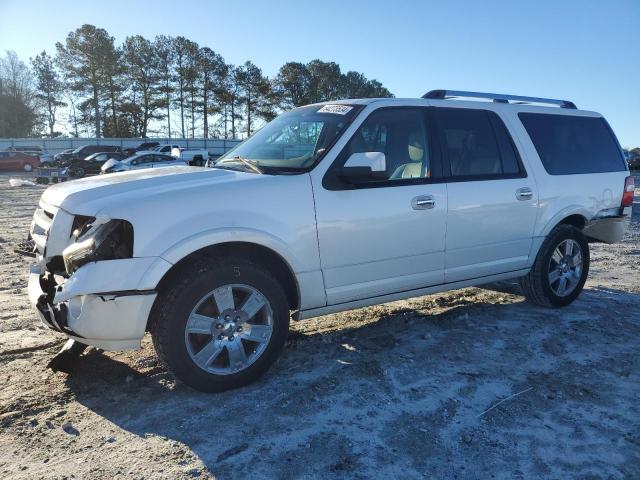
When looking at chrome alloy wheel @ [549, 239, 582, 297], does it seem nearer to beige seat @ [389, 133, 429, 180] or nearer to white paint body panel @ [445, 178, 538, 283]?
white paint body panel @ [445, 178, 538, 283]

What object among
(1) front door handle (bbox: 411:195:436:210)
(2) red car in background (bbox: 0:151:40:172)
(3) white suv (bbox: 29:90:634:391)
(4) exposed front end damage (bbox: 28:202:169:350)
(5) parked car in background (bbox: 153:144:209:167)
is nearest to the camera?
(4) exposed front end damage (bbox: 28:202:169:350)

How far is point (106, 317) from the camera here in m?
3.08

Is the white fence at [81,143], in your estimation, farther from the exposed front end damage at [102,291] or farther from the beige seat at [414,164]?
the exposed front end damage at [102,291]

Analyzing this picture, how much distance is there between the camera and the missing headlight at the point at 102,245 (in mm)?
3062

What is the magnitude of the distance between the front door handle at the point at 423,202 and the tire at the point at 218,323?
1.29 m

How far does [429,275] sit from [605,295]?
2.83m

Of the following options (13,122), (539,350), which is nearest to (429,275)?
(539,350)

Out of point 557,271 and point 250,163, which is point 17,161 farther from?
point 557,271

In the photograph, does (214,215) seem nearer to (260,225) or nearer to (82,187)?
(260,225)

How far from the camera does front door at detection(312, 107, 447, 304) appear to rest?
12.4 feet

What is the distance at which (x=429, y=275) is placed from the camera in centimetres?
435

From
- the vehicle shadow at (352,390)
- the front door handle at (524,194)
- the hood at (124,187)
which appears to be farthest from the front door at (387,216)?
the front door handle at (524,194)

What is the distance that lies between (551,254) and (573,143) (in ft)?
3.99

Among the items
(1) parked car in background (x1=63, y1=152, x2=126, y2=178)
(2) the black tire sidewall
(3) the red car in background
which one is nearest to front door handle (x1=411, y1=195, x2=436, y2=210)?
(2) the black tire sidewall
